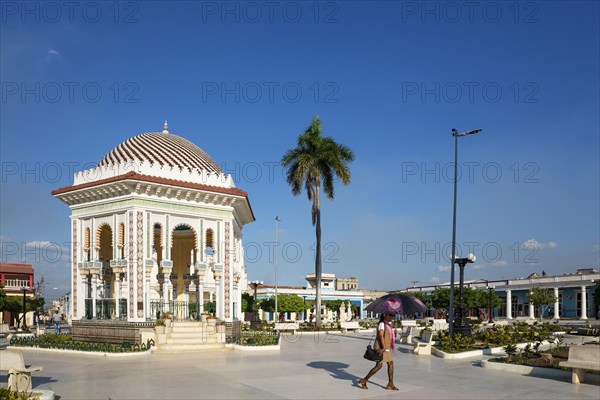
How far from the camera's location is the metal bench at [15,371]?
38.1 feet

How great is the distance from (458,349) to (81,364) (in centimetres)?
1382

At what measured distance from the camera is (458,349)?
2172cm

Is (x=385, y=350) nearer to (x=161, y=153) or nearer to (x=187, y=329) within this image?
(x=187, y=329)

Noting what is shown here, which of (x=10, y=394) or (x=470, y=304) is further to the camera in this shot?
(x=470, y=304)

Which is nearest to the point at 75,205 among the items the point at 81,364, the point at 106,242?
the point at 106,242

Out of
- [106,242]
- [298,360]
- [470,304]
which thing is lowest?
[470,304]

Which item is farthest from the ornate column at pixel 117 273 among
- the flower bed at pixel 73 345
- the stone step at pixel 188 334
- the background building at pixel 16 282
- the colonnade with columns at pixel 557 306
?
the colonnade with columns at pixel 557 306

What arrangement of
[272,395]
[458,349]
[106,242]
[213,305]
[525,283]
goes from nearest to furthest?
[272,395] → [458,349] → [213,305] → [106,242] → [525,283]

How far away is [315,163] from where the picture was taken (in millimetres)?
42250

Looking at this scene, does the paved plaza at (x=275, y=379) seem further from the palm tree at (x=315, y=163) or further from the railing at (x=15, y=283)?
the railing at (x=15, y=283)

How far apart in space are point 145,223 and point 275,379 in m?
13.8

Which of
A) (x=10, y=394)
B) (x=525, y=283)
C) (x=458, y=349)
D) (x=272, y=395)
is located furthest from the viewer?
(x=525, y=283)

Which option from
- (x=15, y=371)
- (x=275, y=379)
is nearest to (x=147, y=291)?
(x=275, y=379)

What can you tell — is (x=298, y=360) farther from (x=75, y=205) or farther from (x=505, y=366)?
(x=75, y=205)
